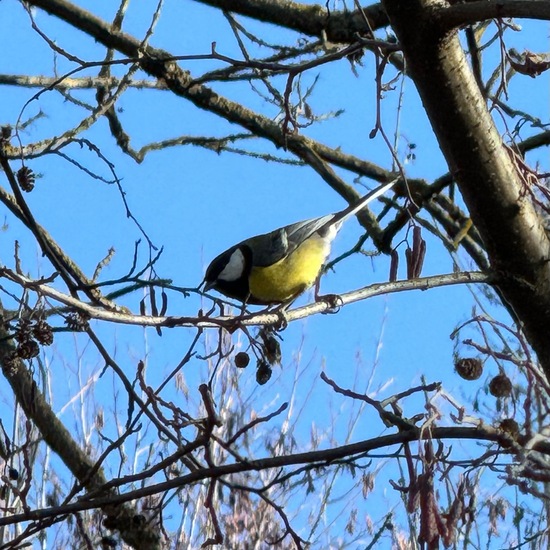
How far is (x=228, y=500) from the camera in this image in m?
5.73

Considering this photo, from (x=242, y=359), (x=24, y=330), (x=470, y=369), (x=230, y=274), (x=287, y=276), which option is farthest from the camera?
(x=230, y=274)

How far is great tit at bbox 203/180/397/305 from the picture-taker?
10.5 feet

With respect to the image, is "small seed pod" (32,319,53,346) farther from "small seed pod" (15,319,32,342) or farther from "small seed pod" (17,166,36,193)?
"small seed pod" (17,166,36,193)

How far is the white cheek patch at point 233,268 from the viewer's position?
331cm

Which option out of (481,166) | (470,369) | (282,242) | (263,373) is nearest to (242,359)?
(263,373)

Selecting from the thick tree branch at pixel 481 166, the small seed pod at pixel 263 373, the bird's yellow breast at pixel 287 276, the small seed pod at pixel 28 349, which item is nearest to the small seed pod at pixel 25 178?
the small seed pod at pixel 28 349

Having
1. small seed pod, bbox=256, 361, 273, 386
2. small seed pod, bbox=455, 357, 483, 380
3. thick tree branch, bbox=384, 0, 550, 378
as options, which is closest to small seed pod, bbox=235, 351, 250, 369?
small seed pod, bbox=256, 361, 273, 386

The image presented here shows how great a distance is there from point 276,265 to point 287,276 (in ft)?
0.21

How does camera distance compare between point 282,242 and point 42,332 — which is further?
point 282,242

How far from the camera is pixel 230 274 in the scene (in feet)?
10.9

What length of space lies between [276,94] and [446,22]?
1525 mm

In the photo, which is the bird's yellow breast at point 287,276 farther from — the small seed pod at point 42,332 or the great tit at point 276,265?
the small seed pod at point 42,332

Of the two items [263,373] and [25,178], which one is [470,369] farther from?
[25,178]

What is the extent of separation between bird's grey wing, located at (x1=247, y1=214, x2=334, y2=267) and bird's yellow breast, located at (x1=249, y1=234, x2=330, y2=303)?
0.02 m
